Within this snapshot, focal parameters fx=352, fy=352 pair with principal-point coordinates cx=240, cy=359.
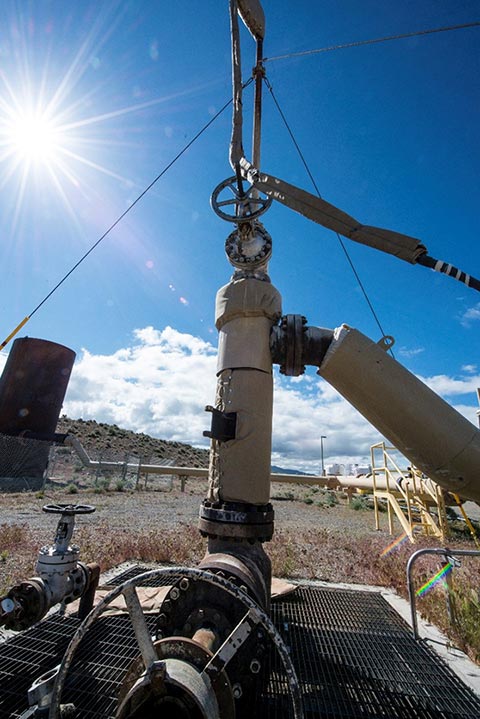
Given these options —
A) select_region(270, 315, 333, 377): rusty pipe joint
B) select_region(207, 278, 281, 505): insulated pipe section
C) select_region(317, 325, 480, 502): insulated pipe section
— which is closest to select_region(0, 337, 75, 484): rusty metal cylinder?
Result: select_region(207, 278, 281, 505): insulated pipe section

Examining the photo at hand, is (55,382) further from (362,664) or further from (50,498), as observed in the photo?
(50,498)

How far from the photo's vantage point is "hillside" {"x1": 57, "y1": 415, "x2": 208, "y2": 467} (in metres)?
44.4

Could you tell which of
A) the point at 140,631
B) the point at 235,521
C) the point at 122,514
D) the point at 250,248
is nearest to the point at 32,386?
the point at 235,521

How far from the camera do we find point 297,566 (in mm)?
6059

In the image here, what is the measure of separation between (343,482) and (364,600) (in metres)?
13.9

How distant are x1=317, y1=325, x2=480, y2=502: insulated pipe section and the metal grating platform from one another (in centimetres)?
148

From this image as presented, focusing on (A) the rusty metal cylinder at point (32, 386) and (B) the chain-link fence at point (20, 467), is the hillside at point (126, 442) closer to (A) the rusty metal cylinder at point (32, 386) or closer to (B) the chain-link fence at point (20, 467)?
(B) the chain-link fence at point (20, 467)

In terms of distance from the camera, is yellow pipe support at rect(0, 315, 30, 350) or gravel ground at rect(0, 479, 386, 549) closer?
yellow pipe support at rect(0, 315, 30, 350)

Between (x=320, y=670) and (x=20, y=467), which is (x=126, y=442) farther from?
(x=320, y=670)

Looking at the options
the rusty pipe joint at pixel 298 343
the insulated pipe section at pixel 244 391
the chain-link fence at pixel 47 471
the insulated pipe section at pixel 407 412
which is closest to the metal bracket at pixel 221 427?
the insulated pipe section at pixel 244 391

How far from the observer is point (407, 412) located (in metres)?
2.88

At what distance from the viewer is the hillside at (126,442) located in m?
44.4

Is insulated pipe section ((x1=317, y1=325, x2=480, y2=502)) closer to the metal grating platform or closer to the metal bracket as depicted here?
the metal bracket

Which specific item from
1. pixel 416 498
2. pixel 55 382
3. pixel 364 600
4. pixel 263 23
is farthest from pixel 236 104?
pixel 416 498
